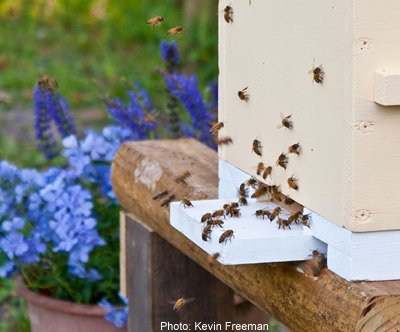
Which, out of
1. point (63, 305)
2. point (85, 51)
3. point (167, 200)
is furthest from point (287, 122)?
point (85, 51)

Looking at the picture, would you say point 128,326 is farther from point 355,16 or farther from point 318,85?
point 355,16

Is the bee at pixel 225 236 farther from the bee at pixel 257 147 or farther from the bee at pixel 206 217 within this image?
the bee at pixel 257 147

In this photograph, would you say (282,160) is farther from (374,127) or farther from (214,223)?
(374,127)

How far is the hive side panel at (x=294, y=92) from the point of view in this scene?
72.7 inches

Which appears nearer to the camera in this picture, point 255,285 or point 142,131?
point 255,285

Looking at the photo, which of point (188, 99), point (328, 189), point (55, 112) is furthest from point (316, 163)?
point (55, 112)

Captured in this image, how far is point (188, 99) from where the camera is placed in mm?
3379

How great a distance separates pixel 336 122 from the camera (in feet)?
6.11

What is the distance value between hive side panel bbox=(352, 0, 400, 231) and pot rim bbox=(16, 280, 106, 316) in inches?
53.7

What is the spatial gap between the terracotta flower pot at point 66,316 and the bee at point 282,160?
1.10m

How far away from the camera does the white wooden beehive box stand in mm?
1780

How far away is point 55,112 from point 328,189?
5.73 feet

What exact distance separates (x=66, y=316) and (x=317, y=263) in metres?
1.30

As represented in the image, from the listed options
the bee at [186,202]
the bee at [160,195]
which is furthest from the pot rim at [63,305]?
the bee at [186,202]
